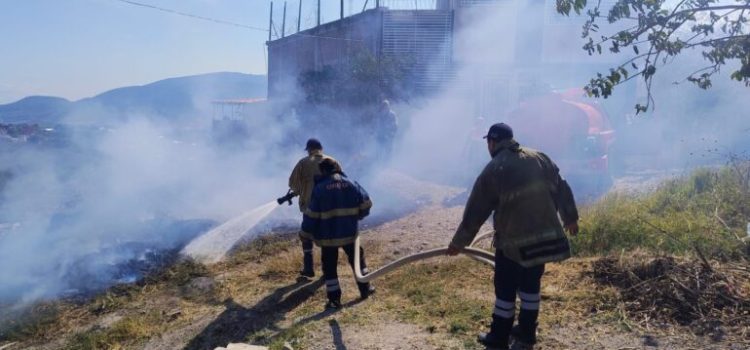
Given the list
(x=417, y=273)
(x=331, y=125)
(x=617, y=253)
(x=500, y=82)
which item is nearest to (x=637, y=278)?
(x=617, y=253)

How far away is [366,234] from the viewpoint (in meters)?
7.80

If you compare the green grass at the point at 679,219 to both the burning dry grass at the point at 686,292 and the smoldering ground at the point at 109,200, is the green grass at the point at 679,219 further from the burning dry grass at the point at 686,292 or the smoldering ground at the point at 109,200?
the smoldering ground at the point at 109,200

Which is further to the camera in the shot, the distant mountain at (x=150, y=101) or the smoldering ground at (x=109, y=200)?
the distant mountain at (x=150, y=101)

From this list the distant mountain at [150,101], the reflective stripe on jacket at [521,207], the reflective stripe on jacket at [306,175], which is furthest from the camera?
the distant mountain at [150,101]

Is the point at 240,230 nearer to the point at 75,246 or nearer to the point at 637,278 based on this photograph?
the point at 75,246

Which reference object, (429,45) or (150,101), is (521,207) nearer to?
(429,45)

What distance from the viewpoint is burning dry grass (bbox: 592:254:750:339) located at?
3.48m

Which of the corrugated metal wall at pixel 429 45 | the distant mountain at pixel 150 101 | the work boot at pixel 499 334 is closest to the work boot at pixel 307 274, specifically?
the work boot at pixel 499 334

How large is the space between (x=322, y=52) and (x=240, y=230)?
47.7ft

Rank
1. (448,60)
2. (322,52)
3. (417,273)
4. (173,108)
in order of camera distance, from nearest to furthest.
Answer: (417,273), (448,60), (322,52), (173,108)

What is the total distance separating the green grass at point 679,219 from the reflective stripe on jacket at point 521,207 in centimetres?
175

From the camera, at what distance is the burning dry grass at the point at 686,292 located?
11.4 ft

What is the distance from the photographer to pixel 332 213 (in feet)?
15.2

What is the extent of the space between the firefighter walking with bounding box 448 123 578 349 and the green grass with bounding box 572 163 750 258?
172 cm
